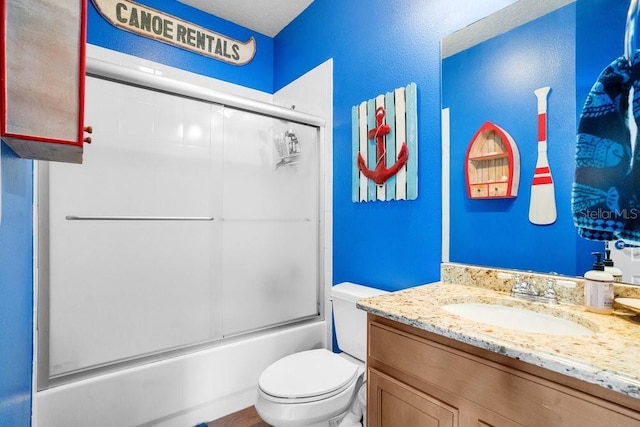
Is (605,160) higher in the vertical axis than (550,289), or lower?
higher

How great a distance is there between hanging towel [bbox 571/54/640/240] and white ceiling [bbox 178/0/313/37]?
6.33 ft

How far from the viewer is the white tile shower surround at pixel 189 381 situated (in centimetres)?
131

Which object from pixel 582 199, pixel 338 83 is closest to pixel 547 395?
pixel 582 199

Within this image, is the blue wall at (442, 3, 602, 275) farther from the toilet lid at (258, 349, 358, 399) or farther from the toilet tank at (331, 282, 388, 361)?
the toilet lid at (258, 349, 358, 399)

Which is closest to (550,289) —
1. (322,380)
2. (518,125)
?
(518,125)

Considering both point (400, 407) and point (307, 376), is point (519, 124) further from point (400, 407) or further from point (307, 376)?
point (307, 376)

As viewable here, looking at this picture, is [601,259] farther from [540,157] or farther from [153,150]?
[153,150]

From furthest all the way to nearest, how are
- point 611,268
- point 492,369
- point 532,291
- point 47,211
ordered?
point 47,211, point 532,291, point 611,268, point 492,369

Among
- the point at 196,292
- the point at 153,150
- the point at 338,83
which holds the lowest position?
the point at 196,292

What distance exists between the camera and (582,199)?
995 mm

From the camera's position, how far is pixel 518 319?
1021mm

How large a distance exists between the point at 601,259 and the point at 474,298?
392 mm

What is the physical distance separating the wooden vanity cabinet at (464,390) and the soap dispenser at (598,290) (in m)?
0.43

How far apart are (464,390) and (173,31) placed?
2605mm
